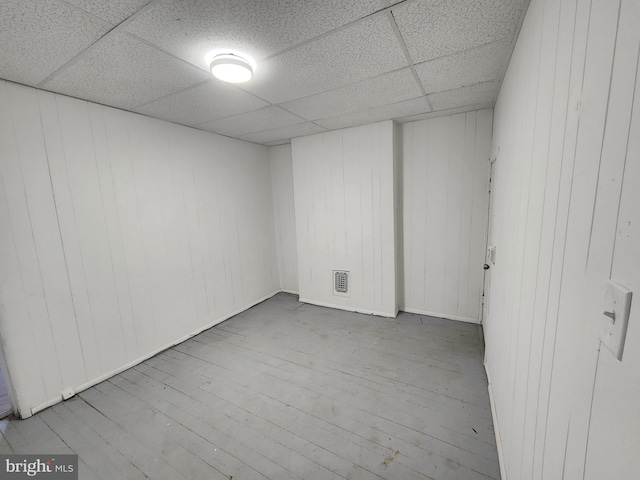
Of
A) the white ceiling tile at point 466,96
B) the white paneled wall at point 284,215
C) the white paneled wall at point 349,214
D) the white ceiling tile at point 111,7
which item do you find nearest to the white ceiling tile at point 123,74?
the white ceiling tile at point 111,7

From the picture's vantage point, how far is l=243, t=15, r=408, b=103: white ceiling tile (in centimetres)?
150

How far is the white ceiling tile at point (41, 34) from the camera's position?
4.04 feet

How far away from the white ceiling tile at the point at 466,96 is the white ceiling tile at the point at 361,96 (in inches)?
11.0

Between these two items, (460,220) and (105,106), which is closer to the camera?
(105,106)

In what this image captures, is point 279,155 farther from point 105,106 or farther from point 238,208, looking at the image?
point 105,106

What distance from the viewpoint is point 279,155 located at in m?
4.37

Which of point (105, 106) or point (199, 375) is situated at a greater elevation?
point (105, 106)

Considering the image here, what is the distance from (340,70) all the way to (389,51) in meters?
0.37

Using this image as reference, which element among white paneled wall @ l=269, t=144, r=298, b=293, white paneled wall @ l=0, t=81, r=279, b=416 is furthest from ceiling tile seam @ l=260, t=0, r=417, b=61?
white paneled wall @ l=269, t=144, r=298, b=293

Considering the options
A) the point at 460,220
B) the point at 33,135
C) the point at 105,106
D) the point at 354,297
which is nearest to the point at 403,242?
the point at 460,220

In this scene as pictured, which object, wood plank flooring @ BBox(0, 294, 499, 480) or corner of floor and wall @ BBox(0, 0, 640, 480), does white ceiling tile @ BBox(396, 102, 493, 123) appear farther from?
wood plank flooring @ BBox(0, 294, 499, 480)

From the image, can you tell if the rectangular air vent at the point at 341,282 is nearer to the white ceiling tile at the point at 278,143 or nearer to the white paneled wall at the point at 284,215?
the white paneled wall at the point at 284,215

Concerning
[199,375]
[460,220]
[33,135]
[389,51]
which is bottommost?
[199,375]

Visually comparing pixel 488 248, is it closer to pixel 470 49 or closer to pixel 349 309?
pixel 470 49
